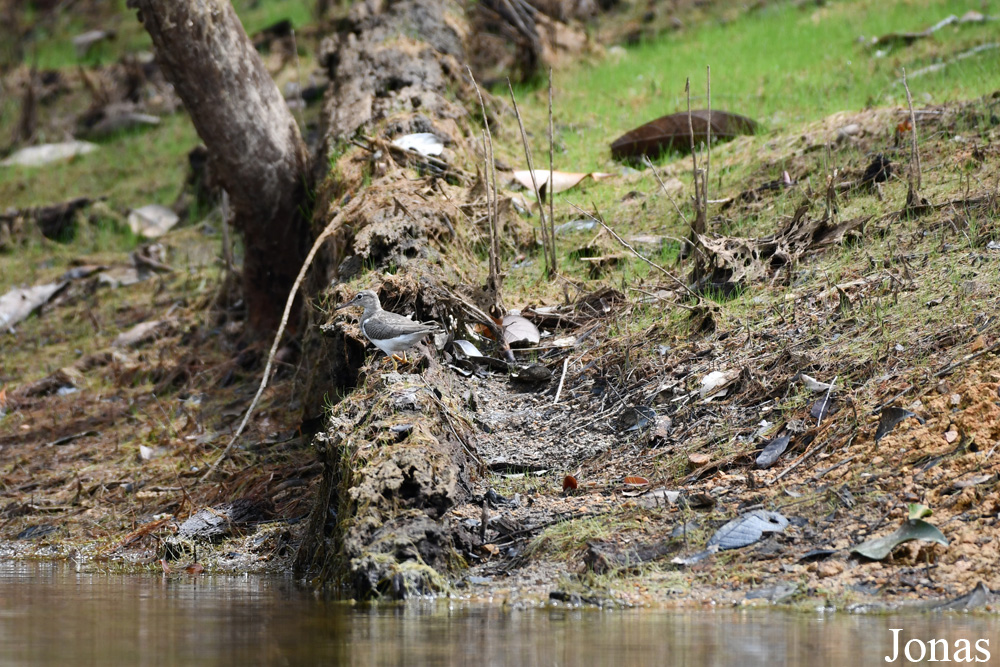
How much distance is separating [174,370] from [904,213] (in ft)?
16.3

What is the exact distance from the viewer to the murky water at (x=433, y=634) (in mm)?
2861

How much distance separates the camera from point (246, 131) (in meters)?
7.02

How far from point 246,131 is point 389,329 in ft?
9.25

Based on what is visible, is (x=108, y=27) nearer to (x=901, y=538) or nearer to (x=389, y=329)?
(x=389, y=329)

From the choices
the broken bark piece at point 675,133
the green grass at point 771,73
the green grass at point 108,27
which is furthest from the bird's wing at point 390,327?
the green grass at point 108,27

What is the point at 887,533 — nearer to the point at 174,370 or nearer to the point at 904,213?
the point at 904,213

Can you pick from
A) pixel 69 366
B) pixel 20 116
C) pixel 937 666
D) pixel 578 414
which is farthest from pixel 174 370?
pixel 20 116

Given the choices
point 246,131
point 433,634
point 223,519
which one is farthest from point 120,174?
point 433,634

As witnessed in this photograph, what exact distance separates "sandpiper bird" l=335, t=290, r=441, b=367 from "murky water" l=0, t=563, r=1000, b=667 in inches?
53.3

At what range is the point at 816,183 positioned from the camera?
6.54 m

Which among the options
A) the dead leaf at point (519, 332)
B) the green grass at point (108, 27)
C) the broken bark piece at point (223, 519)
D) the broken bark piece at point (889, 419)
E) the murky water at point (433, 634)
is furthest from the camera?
the green grass at point (108, 27)

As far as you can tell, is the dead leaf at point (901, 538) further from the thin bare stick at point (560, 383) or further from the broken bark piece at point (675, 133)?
the broken bark piece at point (675, 133)

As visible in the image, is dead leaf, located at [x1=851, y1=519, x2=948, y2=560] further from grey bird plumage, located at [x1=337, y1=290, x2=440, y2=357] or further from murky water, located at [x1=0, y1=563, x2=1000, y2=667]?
grey bird plumage, located at [x1=337, y1=290, x2=440, y2=357]

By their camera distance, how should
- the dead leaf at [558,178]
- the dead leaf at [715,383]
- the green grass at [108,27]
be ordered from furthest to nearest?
the green grass at [108,27] < the dead leaf at [558,178] < the dead leaf at [715,383]
